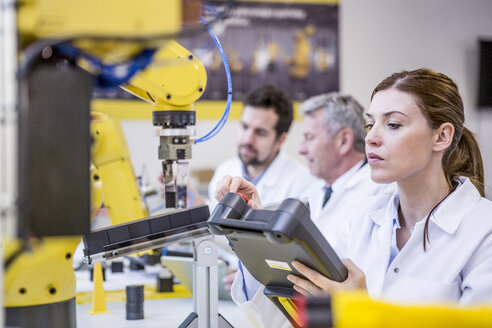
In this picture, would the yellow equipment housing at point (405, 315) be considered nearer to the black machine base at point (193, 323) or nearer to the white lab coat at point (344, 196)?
the black machine base at point (193, 323)

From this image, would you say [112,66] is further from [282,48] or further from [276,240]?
[282,48]

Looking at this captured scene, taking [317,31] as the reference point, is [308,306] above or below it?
below

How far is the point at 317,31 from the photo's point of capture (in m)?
5.36

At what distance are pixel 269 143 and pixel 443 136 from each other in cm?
216

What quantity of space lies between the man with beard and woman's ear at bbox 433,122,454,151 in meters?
2.00

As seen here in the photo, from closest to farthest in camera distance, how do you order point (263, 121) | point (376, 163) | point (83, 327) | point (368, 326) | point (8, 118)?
1. point (368, 326)
2. point (8, 118)
3. point (376, 163)
4. point (83, 327)
5. point (263, 121)

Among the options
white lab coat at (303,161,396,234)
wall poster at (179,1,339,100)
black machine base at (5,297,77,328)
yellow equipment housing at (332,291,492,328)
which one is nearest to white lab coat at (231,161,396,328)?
white lab coat at (303,161,396,234)

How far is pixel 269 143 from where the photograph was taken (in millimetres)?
3949

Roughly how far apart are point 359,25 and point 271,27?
33.6 inches

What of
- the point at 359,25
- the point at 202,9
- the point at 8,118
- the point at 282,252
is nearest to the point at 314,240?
the point at 282,252

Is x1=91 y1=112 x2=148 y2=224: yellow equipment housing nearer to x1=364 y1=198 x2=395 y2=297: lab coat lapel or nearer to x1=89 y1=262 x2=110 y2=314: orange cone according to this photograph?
x1=89 y1=262 x2=110 y2=314: orange cone

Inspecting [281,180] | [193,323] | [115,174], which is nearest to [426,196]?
[193,323]

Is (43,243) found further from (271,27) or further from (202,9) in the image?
(271,27)

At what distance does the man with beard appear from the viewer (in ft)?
12.7
